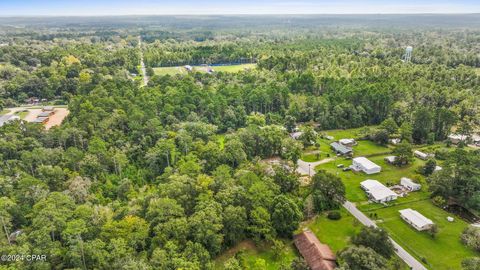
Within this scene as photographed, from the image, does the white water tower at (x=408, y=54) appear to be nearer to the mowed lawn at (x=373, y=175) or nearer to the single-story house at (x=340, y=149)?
the mowed lawn at (x=373, y=175)

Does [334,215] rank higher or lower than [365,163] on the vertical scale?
lower

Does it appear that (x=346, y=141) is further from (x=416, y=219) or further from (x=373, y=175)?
(x=416, y=219)

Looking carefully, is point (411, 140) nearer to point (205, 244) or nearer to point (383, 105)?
point (383, 105)

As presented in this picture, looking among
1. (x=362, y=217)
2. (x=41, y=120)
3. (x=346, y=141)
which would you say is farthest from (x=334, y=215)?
(x=41, y=120)

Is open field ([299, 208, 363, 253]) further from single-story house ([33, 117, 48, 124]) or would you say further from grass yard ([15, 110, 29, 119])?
grass yard ([15, 110, 29, 119])

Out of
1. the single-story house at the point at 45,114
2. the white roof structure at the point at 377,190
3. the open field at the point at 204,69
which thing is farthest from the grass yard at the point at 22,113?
the white roof structure at the point at 377,190

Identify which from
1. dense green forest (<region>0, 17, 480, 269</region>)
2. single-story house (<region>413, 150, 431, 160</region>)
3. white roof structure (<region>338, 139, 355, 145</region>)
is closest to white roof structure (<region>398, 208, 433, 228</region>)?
dense green forest (<region>0, 17, 480, 269</region>)
